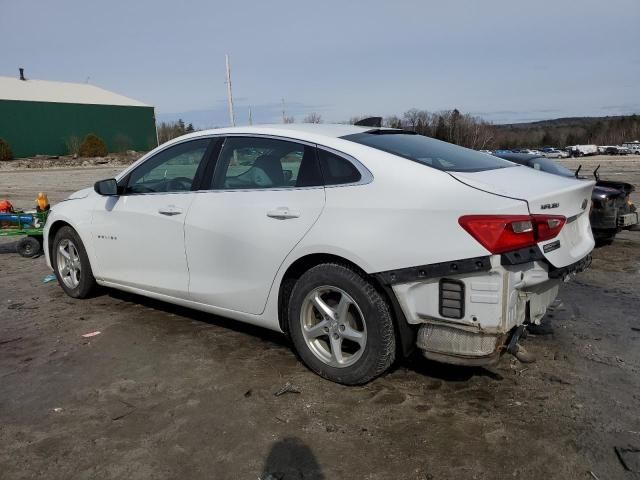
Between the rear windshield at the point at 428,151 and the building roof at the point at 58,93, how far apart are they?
206 ft

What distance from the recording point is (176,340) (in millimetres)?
4395

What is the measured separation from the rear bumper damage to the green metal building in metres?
60.9

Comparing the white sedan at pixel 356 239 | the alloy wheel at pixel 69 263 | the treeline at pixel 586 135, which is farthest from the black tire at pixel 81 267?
the treeline at pixel 586 135

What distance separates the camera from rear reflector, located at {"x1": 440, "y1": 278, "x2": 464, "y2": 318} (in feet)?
9.82

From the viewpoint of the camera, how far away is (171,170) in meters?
4.52

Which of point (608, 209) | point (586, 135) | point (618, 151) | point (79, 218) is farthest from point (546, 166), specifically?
point (586, 135)

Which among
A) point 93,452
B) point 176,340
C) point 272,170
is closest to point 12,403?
point 93,452

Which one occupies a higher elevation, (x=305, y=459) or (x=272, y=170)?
(x=272, y=170)

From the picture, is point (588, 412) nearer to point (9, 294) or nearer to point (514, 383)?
point (514, 383)

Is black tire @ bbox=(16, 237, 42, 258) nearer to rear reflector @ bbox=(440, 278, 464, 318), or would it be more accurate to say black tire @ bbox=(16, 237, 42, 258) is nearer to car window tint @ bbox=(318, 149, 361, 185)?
car window tint @ bbox=(318, 149, 361, 185)

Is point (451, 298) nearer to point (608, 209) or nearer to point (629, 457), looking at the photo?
point (629, 457)

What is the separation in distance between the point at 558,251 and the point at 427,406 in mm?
1207

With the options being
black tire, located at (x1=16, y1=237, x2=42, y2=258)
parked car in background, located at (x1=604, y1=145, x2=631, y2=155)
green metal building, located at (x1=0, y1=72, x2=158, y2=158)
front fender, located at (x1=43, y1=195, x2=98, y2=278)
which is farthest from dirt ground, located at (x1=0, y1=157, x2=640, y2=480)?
parked car in background, located at (x1=604, y1=145, x2=631, y2=155)

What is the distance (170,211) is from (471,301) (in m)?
2.48
